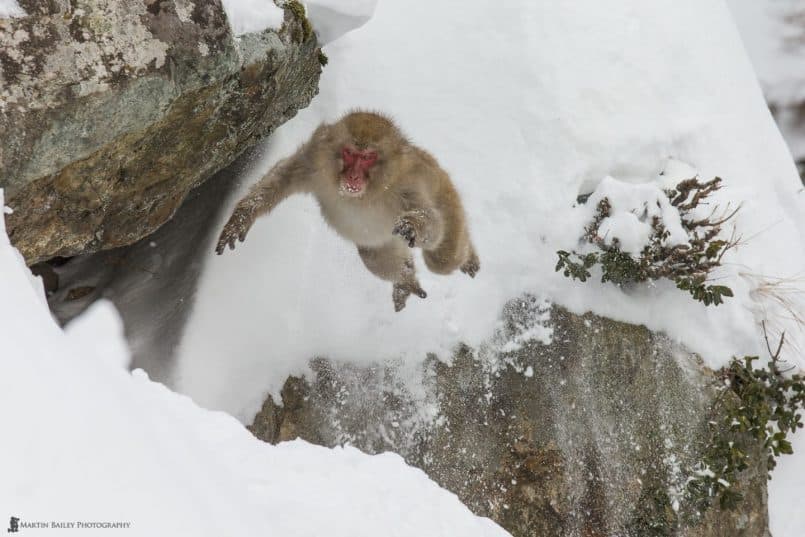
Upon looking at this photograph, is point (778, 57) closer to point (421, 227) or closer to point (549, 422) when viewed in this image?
point (549, 422)

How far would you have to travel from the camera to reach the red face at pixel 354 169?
3.79 metres

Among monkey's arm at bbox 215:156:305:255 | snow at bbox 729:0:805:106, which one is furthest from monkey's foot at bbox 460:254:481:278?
snow at bbox 729:0:805:106

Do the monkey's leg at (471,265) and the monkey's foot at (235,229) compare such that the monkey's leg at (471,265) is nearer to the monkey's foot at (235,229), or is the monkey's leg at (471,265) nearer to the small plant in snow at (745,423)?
the monkey's foot at (235,229)

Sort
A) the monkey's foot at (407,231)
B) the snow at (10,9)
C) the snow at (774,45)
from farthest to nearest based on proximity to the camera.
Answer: the snow at (774,45) < the monkey's foot at (407,231) < the snow at (10,9)

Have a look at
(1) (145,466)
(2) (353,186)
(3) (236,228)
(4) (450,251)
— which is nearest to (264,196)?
(3) (236,228)

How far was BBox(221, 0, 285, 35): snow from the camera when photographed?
10.2 feet

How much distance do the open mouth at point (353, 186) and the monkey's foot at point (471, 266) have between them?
1236mm

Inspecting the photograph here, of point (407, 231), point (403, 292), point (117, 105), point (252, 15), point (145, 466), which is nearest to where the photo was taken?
point (145, 466)

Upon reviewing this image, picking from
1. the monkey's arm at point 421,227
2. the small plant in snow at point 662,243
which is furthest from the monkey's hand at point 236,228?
the small plant in snow at point 662,243

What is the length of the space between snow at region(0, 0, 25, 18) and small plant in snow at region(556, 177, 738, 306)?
3.68 metres

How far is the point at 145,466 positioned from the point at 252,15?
2.37m

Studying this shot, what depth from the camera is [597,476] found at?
4.70 m

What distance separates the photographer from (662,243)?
15.5 feet

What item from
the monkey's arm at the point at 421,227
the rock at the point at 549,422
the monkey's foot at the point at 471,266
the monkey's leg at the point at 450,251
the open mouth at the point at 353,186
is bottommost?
the rock at the point at 549,422
